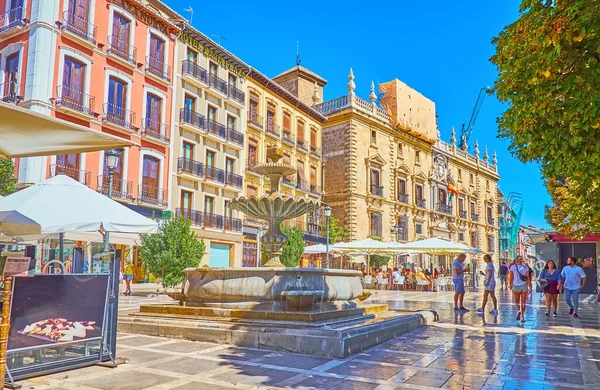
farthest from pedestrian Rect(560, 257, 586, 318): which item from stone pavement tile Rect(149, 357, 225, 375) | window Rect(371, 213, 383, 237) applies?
window Rect(371, 213, 383, 237)

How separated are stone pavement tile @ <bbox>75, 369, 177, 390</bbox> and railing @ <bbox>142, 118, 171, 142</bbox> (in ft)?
62.5

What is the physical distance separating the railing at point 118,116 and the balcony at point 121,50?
209 centimetres

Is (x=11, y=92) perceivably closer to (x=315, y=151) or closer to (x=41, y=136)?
(x=41, y=136)

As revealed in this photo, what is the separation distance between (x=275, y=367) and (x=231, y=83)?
995 inches

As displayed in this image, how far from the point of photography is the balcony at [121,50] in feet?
71.1

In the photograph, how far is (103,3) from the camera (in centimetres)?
2155

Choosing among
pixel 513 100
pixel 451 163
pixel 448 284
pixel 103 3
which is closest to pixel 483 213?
pixel 451 163

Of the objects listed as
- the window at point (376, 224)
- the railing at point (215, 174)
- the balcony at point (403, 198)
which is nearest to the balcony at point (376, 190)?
the window at point (376, 224)

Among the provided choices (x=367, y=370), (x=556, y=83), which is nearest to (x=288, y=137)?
(x=556, y=83)

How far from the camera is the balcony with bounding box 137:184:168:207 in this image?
22797 mm

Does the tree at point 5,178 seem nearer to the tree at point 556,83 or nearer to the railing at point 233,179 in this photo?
the railing at point 233,179

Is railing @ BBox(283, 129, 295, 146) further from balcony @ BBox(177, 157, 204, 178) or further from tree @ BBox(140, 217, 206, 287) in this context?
tree @ BBox(140, 217, 206, 287)

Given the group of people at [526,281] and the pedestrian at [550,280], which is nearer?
the group of people at [526,281]

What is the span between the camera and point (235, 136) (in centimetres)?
2895
